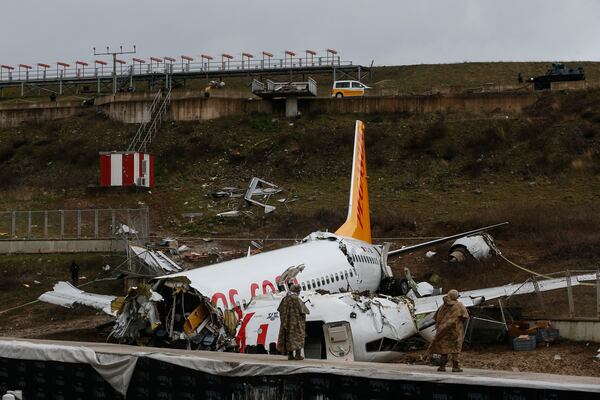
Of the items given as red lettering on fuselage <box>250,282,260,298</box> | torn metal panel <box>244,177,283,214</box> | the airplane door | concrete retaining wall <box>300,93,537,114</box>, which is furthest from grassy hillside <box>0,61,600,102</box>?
the airplane door

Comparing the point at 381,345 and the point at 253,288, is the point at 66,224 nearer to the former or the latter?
the point at 253,288

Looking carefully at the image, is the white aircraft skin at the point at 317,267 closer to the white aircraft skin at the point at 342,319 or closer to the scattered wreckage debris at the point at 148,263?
the white aircraft skin at the point at 342,319

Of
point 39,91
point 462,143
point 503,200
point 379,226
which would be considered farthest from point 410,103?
point 39,91

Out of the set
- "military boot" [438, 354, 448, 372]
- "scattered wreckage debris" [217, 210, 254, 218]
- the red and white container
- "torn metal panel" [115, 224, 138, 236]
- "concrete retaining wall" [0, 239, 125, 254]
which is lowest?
"military boot" [438, 354, 448, 372]

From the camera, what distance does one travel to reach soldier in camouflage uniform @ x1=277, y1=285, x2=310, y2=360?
66.8ft

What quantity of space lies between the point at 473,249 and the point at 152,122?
1649 inches

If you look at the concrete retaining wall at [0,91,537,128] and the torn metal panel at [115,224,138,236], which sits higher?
the concrete retaining wall at [0,91,537,128]

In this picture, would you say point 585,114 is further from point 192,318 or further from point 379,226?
point 192,318

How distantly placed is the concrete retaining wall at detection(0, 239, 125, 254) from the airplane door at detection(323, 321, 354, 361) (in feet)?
83.3

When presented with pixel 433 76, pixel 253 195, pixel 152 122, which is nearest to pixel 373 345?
pixel 253 195

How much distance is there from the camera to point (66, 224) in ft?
160

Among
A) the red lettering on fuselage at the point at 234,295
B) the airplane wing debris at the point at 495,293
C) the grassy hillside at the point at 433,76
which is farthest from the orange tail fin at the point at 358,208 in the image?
the grassy hillside at the point at 433,76

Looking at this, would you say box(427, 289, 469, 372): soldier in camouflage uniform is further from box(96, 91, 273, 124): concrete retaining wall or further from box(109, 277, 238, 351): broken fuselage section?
box(96, 91, 273, 124): concrete retaining wall

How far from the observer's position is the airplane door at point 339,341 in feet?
78.2
